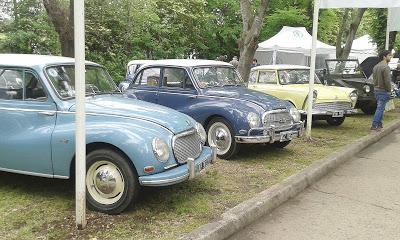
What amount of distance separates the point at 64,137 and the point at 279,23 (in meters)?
22.6

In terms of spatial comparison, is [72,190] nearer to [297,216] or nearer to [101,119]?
[101,119]

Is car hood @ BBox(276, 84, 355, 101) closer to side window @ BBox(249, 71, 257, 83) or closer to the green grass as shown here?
side window @ BBox(249, 71, 257, 83)

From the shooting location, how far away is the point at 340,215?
532cm

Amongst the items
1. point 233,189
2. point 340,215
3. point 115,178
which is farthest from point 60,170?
point 340,215

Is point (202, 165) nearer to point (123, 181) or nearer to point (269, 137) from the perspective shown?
point (123, 181)

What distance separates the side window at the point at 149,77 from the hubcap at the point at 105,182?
3.92 metres

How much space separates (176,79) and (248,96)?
1.43 meters

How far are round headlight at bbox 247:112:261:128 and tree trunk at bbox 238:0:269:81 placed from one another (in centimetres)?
470

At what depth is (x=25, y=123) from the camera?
5289mm

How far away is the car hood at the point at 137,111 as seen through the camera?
513 centimetres

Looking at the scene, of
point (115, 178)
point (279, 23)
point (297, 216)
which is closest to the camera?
point (115, 178)

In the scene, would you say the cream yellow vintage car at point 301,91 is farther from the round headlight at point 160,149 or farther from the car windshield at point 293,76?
the round headlight at point 160,149

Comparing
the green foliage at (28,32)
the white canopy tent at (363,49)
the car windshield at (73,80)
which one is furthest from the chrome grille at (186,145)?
the white canopy tent at (363,49)

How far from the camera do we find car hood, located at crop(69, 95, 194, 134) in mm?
5133
